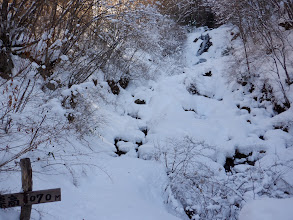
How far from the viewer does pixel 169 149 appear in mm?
6086

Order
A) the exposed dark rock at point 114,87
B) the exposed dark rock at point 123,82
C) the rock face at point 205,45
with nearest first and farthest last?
the exposed dark rock at point 114,87
the exposed dark rock at point 123,82
the rock face at point 205,45

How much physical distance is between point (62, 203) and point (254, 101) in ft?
26.5

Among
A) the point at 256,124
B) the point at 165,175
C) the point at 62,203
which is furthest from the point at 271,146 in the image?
the point at 62,203

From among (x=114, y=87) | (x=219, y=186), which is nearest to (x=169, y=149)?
(x=219, y=186)

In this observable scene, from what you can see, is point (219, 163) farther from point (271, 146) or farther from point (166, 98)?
point (166, 98)

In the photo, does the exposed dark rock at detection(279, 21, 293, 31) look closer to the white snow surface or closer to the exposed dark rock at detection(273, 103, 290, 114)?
the exposed dark rock at detection(273, 103, 290, 114)

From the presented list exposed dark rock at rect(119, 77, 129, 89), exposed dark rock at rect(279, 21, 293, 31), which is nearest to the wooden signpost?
exposed dark rock at rect(119, 77, 129, 89)

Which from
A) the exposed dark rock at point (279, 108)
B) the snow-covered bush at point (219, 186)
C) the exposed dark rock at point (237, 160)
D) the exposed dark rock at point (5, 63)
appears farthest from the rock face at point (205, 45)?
the exposed dark rock at point (5, 63)

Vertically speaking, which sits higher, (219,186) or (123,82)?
(123,82)

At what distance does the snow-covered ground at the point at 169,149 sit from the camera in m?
3.33

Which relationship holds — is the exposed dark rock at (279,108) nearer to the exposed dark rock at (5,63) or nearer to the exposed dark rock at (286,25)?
the exposed dark rock at (286,25)

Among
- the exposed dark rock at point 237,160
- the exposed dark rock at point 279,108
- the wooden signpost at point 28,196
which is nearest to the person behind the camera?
the wooden signpost at point 28,196

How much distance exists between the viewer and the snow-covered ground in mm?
3332

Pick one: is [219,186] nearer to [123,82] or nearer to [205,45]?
[123,82]
